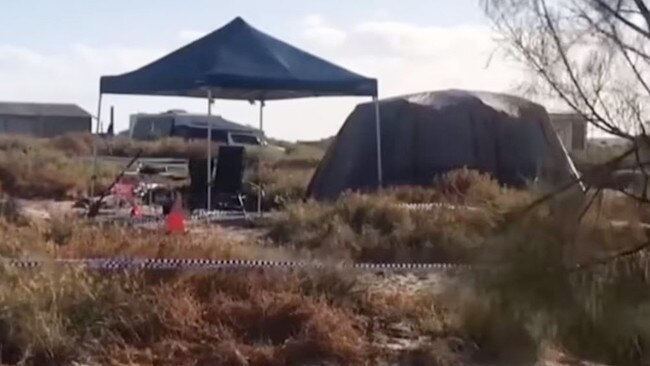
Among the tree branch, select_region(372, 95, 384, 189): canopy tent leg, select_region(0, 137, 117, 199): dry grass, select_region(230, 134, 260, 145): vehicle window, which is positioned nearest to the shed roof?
select_region(230, 134, 260, 145): vehicle window

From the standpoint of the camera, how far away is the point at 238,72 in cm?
2119

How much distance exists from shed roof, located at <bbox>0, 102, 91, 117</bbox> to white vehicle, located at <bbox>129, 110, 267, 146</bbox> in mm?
15094

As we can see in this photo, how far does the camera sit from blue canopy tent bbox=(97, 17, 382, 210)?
69.6ft

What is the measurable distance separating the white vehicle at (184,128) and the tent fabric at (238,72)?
2170 cm

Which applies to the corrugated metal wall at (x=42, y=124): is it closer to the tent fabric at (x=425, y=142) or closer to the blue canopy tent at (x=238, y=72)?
the tent fabric at (x=425, y=142)

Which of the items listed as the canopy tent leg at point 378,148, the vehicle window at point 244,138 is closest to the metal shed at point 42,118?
the vehicle window at point 244,138

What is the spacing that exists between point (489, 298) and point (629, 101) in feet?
4.24

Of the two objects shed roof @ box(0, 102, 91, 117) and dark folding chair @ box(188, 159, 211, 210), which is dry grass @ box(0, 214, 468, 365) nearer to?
dark folding chair @ box(188, 159, 211, 210)

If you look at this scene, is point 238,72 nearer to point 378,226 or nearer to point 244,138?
point 378,226

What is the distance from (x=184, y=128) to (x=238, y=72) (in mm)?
32237

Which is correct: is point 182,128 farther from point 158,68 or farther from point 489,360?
point 489,360

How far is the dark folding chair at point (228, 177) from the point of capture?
22.6m

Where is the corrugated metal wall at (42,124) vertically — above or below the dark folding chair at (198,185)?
above

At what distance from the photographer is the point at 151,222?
1814cm
